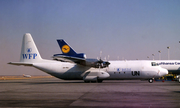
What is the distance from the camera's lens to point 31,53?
1608 inches

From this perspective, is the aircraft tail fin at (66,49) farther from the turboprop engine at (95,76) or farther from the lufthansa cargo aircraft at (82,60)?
the turboprop engine at (95,76)

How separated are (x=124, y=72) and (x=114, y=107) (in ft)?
90.8

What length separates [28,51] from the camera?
40.9 meters

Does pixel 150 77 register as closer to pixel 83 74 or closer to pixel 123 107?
pixel 83 74

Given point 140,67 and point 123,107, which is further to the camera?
point 140,67

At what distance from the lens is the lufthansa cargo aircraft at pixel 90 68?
38.2 meters

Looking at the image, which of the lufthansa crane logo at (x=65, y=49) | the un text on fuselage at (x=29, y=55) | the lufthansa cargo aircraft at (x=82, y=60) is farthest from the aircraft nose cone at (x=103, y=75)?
the un text on fuselage at (x=29, y=55)

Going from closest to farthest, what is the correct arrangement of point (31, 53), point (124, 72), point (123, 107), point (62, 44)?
point (123, 107) < point (124, 72) < point (31, 53) < point (62, 44)

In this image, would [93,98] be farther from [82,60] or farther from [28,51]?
[28,51]

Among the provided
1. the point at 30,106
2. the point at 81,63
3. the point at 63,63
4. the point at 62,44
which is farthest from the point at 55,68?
the point at 30,106

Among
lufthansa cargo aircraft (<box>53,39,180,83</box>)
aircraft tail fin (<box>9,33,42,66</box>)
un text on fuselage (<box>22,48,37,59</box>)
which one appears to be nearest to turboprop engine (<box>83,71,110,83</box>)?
lufthansa cargo aircraft (<box>53,39,180,83</box>)

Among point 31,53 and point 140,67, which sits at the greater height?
point 31,53

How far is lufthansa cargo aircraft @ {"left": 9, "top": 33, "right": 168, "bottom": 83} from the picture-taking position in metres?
38.2

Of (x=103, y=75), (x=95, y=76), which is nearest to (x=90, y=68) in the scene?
(x=95, y=76)
